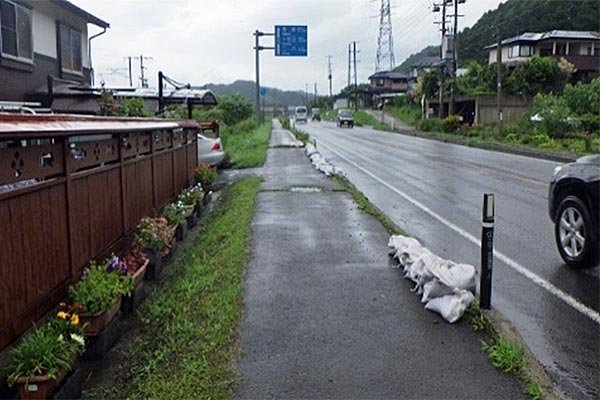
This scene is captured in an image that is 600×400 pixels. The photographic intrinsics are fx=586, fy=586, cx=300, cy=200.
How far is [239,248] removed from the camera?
24.6 ft

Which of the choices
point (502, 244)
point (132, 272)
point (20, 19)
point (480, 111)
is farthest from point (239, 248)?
point (480, 111)

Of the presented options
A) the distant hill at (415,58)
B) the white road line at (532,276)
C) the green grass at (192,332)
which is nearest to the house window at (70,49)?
the green grass at (192,332)

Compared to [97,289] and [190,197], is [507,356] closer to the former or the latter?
[97,289]

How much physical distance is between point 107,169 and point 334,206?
5.44 meters

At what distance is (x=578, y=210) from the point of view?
22.0 ft

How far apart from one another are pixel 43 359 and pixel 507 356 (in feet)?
9.77

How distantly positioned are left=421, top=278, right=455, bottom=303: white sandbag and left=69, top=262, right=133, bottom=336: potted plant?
263 cm

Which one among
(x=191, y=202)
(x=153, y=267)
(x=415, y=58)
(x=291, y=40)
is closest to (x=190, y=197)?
(x=191, y=202)

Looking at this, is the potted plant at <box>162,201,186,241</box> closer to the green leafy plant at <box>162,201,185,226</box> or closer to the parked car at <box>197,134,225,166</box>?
the green leafy plant at <box>162,201,185,226</box>

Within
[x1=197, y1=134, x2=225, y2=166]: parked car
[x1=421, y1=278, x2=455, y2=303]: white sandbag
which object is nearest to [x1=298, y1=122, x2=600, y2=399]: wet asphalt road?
[x1=421, y1=278, x2=455, y2=303]: white sandbag

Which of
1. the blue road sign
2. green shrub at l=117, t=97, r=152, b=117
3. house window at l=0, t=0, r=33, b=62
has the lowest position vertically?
green shrub at l=117, t=97, r=152, b=117

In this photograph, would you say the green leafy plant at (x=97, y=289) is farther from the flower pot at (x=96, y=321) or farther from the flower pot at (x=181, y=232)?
the flower pot at (x=181, y=232)

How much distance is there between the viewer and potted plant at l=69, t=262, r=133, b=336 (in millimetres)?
4430

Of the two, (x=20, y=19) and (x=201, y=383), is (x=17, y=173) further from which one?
(x=20, y=19)
